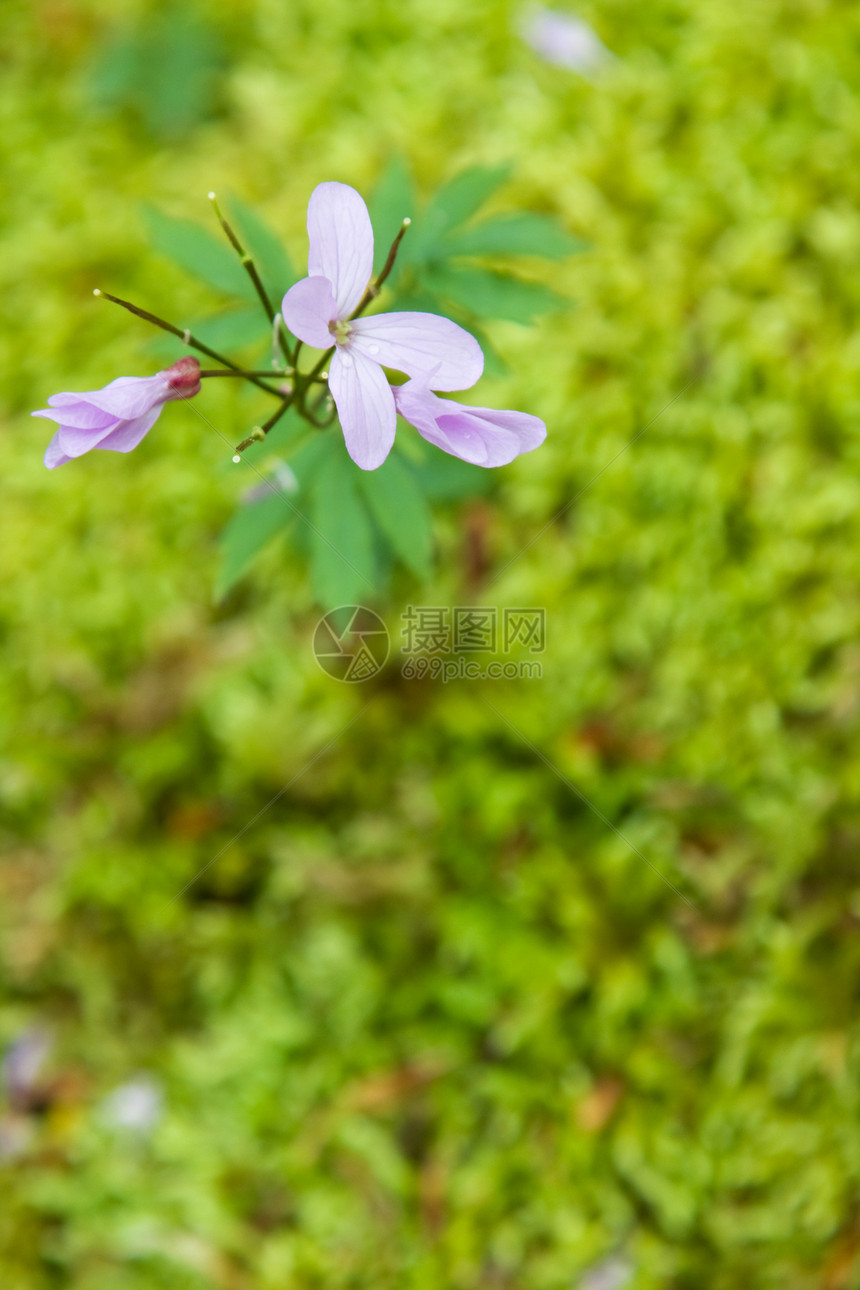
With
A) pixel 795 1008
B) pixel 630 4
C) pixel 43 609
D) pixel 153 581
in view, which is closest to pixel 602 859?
pixel 795 1008

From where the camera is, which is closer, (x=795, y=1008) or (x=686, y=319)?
(x=795, y=1008)

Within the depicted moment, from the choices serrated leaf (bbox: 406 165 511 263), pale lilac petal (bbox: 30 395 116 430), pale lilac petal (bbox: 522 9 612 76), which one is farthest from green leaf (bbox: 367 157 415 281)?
pale lilac petal (bbox: 522 9 612 76)

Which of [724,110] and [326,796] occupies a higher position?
[724,110]

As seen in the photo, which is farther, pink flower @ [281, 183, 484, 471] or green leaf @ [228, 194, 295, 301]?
green leaf @ [228, 194, 295, 301]

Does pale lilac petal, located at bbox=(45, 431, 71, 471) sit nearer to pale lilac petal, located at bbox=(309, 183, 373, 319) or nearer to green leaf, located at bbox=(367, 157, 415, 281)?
pale lilac petal, located at bbox=(309, 183, 373, 319)

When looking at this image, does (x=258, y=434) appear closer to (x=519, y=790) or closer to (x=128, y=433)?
(x=128, y=433)

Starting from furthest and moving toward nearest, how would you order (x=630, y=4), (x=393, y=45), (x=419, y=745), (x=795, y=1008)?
(x=393, y=45)
(x=630, y=4)
(x=419, y=745)
(x=795, y=1008)

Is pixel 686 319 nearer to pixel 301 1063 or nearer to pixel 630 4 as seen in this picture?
pixel 630 4
